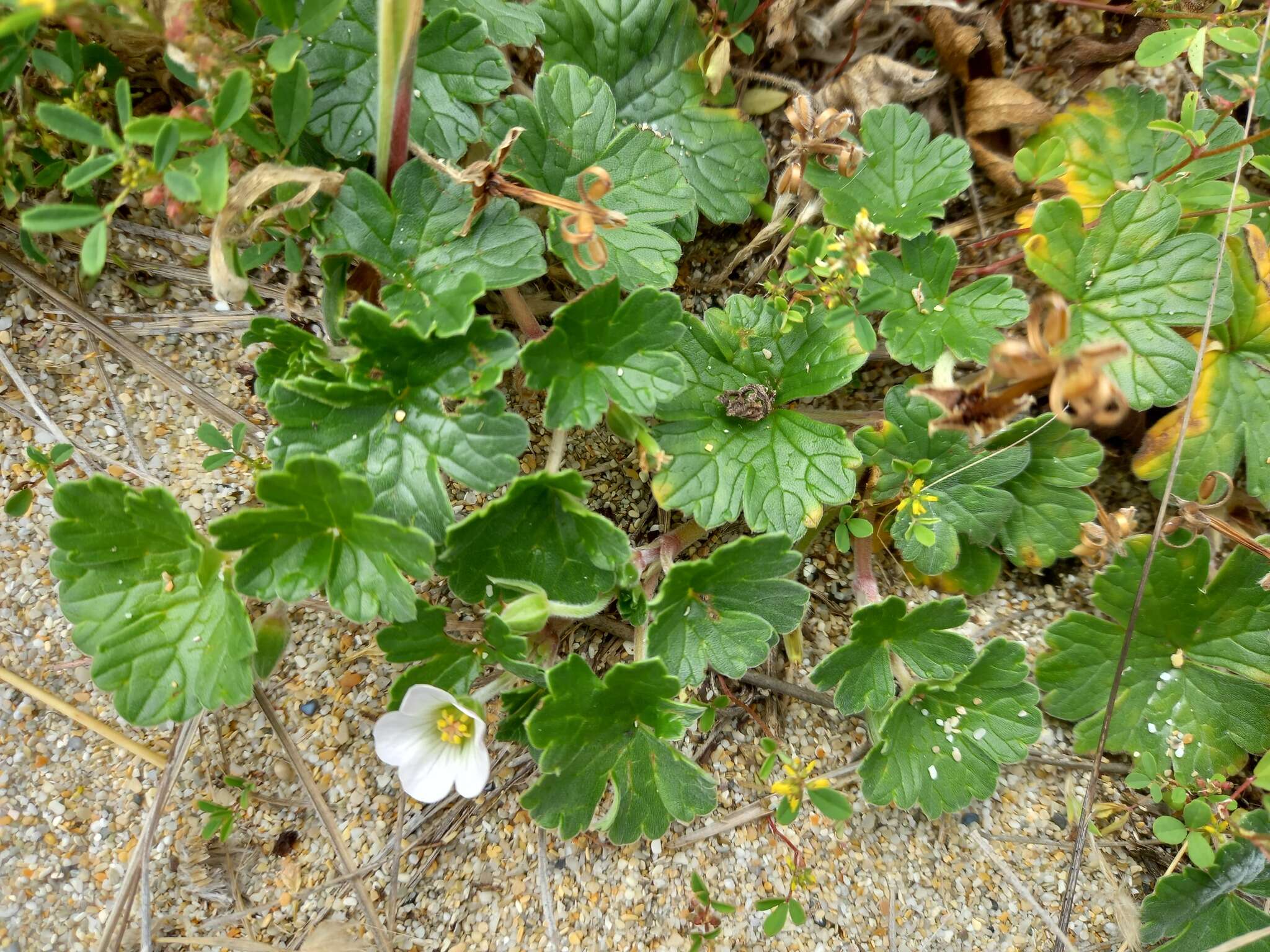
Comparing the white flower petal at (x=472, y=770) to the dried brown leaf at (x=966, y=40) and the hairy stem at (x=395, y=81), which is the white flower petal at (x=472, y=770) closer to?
the hairy stem at (x=395, y=81)

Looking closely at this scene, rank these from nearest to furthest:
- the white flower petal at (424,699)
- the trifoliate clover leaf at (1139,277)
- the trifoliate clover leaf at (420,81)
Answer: the white flower petal at (424,699) < the trifoliate clover leaf at (420,81) < the trifoliate clover leaf at (1139,277)

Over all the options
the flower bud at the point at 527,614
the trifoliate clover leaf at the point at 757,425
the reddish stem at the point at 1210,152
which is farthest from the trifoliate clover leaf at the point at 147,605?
the reddish stem at the point at 1210,152

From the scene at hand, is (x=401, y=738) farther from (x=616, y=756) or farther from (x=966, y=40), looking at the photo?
(x=966, y=40)

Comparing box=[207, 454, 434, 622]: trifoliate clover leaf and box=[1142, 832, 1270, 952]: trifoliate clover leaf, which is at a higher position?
box=[207, 454, 434, 622]: trifoliate clover leaf

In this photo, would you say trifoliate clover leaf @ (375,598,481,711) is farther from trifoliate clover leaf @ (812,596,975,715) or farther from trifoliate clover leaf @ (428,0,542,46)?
trifoliate clover leaf @ (428,0,542,46)

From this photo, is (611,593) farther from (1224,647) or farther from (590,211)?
(1224,647)

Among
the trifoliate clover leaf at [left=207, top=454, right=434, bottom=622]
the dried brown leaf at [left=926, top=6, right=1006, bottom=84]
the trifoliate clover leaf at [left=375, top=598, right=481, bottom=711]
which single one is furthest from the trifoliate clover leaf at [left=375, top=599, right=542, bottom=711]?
the dried brown leaf at [left=926, top=6, right=1006, bottom=84]

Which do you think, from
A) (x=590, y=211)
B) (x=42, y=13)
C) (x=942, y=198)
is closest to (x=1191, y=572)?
(x=942, y=198)
